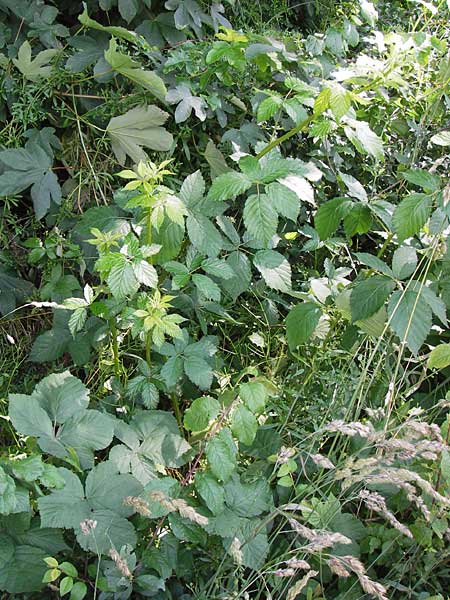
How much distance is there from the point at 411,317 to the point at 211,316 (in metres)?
0.62

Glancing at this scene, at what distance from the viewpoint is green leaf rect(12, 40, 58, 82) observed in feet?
6.50

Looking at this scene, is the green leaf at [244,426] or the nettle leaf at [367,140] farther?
the nettle leaf at [367,140]

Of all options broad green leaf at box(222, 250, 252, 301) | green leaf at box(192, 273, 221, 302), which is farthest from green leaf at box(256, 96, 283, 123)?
green leaf at box(192, 273, 221, 302)

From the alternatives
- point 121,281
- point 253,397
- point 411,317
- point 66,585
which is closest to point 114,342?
point 121,281

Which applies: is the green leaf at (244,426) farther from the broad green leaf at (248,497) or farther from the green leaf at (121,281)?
the green leaf at (121,281)

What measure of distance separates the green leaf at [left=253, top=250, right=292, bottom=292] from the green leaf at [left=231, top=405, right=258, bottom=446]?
1.35ft

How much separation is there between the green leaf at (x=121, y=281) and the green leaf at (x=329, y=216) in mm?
655

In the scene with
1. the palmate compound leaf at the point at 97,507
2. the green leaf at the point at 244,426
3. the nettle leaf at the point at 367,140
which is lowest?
the palmate compound leaf at the point at 97,507

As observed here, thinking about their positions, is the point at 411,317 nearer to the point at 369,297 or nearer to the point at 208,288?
the point at 369,297

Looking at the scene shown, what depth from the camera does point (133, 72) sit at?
6.32 ft

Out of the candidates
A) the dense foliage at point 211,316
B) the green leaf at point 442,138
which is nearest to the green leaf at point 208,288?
the dense foliage at point 211,316

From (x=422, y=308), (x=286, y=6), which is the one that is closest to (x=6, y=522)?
(x=422, y=308)

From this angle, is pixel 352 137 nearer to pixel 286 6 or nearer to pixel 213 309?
pixel 213 309

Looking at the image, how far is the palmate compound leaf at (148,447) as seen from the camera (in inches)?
61.3
